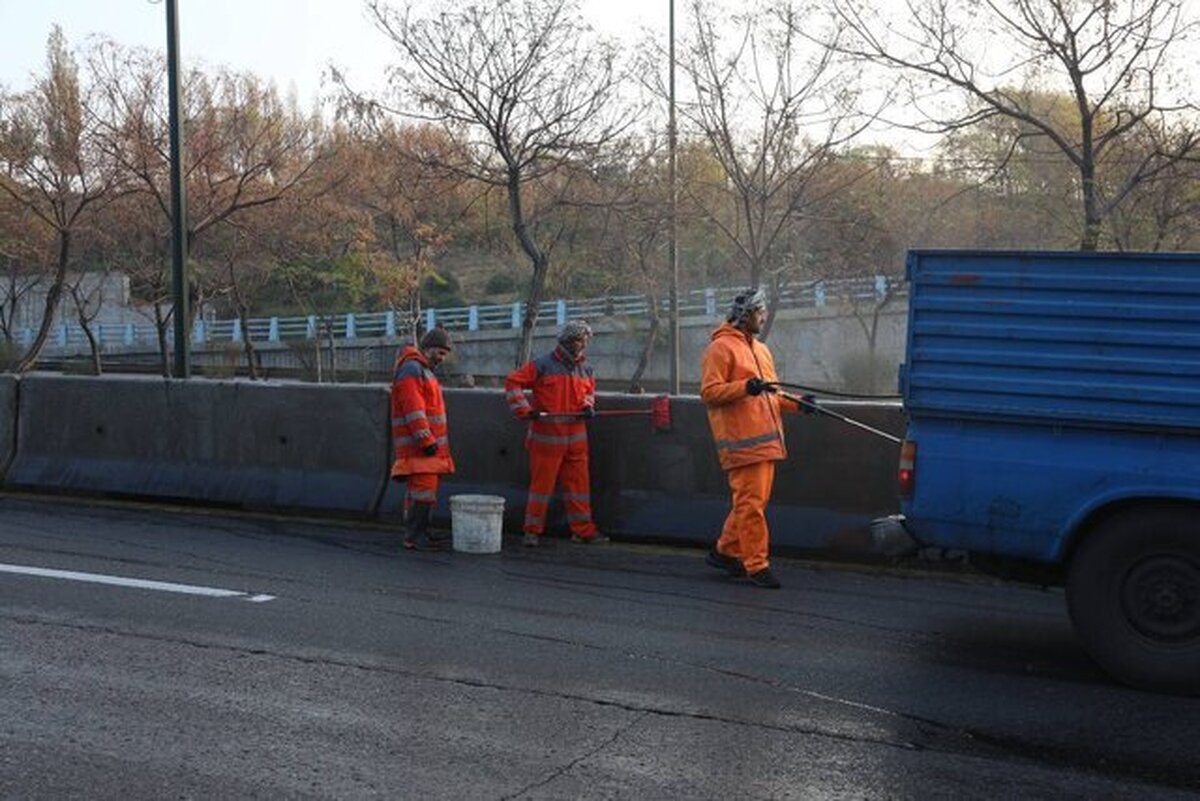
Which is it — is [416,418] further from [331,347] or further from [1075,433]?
[331,347]

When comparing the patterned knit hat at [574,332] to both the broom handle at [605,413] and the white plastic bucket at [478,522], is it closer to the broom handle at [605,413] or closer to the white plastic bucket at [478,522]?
the broom handle at [605,413]

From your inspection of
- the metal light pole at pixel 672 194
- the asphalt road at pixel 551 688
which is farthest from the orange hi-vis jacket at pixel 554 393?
the metal light pole at pixel 672 194

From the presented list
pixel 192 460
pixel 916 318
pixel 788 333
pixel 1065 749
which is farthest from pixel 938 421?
pixel 788 333

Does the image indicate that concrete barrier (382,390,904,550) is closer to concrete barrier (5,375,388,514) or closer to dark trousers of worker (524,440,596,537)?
dark trousers of worker (524,440,596,537)

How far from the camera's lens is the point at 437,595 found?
8516mm

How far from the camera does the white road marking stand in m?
8.34

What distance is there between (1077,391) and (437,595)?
3877 mm

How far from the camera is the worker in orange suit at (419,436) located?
1033 centimetres

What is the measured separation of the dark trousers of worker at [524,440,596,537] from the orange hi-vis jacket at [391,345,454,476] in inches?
25.0

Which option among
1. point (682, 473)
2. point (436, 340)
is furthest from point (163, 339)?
point (682, 473)

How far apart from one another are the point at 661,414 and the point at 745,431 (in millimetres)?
1784

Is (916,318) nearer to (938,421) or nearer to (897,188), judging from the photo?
(938,421)

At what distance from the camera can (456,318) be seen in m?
47.9

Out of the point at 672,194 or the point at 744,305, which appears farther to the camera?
the point at 672,194
